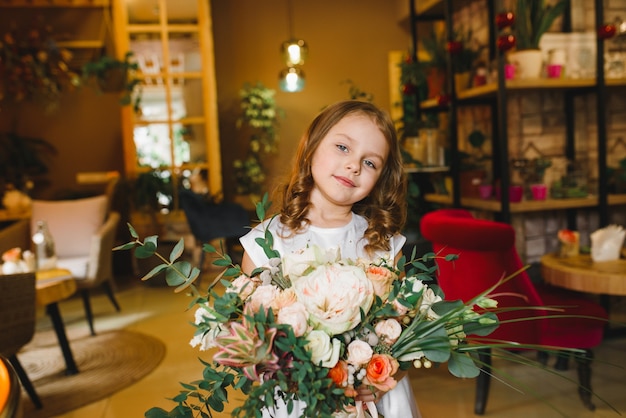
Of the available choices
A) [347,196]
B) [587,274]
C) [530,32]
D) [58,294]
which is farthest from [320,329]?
[530,32]

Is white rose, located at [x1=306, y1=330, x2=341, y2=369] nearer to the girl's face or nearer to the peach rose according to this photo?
the peach rose

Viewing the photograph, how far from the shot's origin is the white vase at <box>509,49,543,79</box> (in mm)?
3268

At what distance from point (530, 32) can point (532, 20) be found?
6 centimetres

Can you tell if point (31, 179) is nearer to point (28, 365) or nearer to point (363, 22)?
point (28, 365)

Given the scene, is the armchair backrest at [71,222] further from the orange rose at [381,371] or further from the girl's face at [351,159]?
the orange rose at [381,371]

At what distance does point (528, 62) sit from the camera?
129 inches

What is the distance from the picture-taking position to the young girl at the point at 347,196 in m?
1.36

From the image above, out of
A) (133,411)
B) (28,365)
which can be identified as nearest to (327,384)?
(133,411)

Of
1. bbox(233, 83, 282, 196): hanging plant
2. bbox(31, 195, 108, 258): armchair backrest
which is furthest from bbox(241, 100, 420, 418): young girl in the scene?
bbox(233, 83, 282, 196): hanging plant

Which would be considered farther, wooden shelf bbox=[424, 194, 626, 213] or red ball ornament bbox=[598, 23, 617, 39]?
wooden shelf bbox=[424, 194, 626, 213]

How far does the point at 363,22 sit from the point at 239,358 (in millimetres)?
6531

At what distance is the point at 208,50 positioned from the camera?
583 cm

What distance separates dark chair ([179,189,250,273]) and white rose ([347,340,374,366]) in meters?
4.21

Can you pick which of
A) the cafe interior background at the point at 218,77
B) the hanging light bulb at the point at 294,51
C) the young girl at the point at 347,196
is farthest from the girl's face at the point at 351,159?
the hanging light bulb at the point at 294,51
